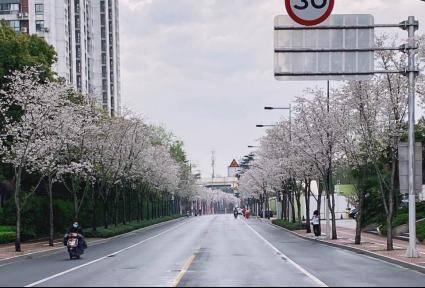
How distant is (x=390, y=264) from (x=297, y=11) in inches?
392

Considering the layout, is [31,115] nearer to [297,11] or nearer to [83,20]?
[297,11]

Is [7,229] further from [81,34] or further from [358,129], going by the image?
[81,34]

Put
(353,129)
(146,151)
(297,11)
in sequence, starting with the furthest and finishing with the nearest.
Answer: (146,151) < (353,129) < (297,11)

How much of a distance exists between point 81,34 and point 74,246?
9373cm

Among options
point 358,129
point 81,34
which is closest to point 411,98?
point 358,129

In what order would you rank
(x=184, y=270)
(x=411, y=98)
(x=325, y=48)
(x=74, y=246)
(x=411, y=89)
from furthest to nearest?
(x=74, y=246) < (x=411, y=98) < (x=411, y=89) < (x=325, y=48) < (x=184, y=270)

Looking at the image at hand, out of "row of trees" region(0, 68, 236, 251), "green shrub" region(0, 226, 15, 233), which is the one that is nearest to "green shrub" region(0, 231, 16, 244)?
"green shrub" region(0, 226, 15, 233)

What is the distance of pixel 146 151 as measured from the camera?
2581 inches

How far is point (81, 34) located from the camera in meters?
117

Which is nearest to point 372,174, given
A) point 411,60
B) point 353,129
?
point 353,129

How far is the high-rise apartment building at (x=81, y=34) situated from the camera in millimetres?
100500

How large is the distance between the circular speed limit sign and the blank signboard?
2.21 m

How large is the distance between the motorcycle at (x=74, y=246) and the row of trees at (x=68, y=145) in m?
4.24

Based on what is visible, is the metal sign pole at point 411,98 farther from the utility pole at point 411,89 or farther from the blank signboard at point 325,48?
the blank signboard at point 325,48
